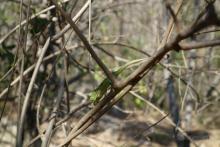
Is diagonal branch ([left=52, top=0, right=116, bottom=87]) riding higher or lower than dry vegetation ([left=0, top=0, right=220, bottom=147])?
higher

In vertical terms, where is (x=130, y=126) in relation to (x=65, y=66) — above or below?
below

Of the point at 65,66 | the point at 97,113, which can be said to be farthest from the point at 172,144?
the point at 97,113

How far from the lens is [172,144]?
4227 mm

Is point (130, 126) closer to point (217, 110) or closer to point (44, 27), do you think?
point (44, 27)

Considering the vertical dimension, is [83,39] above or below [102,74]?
above

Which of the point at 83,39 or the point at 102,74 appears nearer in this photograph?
the point at 83,39

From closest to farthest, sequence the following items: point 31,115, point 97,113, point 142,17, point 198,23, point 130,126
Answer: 1. point 198,23
2. point 97,113
3. point 31,115
4. point 130,126
5. point 142,17

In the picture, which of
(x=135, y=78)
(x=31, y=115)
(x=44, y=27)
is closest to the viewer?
(x=135, y=78)

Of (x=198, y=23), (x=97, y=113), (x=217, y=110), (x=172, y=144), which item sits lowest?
(x=217, y=110)

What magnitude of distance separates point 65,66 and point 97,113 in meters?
0.44

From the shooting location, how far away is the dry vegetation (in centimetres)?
117

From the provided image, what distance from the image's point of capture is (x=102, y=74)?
278 centimetres

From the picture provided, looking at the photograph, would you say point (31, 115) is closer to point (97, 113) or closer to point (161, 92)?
point (97, 113)

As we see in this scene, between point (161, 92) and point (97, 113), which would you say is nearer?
point (97, 113)
